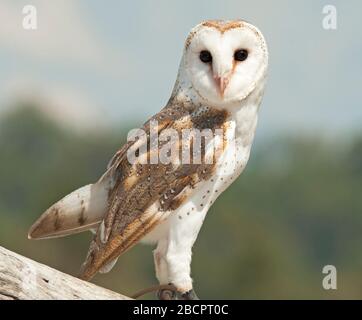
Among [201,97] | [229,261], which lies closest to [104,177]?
[201,97]

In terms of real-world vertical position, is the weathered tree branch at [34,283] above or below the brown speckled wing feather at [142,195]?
below

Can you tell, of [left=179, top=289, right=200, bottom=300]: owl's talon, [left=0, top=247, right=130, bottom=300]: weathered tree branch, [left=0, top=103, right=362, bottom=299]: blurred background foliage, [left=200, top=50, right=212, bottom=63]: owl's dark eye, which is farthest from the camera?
[left=0, top=103, right=362, bottom=299]: blurred background foliage

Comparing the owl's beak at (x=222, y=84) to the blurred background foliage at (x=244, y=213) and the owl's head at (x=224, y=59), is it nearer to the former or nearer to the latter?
the owl's head at (x=224, y=59)

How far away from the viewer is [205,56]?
18.8 ft

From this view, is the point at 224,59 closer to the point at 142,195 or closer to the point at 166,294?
the point at 142,195

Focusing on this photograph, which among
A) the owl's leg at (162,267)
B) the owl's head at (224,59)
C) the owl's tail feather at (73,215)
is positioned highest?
the owl's head at (224,59)

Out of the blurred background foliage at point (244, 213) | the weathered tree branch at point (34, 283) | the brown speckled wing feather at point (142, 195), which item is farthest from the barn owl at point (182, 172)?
the blurred background foliage at point (244, 213)

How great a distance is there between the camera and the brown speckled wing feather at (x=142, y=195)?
5555mm

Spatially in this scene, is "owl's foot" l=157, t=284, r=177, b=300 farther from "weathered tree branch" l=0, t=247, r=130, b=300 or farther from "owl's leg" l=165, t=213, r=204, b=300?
"weathered tree branch" l=0, t=247, r=130, b=300

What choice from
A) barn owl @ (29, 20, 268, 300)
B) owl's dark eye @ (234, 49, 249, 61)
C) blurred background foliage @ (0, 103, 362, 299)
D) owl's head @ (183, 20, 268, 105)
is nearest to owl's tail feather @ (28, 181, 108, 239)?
barn owl @ (29, 20, 268, 300)

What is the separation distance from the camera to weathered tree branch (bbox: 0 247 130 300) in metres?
5.31

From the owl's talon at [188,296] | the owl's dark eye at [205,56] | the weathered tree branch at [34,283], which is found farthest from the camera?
the owl's dark eye at [205,56]
